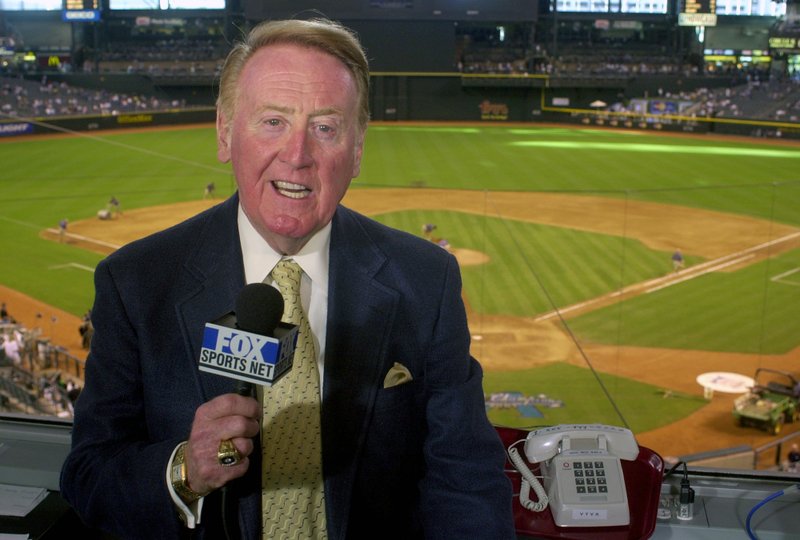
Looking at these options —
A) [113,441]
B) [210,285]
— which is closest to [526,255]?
[210,285]

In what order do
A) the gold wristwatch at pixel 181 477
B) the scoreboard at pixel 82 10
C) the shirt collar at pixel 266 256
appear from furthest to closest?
the scoreboard at pixel 82 10, the shirt collar at pixel 266 256, the gold wristwatch at pixel 181 477

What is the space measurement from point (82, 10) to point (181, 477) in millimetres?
9609

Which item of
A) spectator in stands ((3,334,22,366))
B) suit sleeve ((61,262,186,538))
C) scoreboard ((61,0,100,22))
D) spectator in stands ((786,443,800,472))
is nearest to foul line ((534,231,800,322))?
spectator in stands ((786,443,800,472))

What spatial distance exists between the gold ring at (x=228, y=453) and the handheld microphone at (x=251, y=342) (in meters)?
0.08

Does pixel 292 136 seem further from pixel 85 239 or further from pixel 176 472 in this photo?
pixel 85 239

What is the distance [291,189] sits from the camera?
1.30 m

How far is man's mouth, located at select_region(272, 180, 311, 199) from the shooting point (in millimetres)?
1303

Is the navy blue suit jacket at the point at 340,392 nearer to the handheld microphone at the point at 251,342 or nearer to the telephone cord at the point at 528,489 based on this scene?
the handheld microphone at the point at 251,342

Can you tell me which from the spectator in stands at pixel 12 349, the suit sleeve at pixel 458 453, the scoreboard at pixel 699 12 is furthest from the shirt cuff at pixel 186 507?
the scoreboard at pixel 699 12

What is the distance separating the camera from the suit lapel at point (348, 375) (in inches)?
54.6

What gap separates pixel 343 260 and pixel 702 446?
4476 millimetres

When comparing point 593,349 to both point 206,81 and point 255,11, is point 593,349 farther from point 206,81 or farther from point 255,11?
point 206,81

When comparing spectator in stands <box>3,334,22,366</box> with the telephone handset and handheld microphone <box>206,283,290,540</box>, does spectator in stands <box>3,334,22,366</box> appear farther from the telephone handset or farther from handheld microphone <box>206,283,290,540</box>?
handheld microphone <box>206,283,290,540</box>

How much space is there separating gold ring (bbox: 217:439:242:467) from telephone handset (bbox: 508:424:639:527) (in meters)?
0.97
